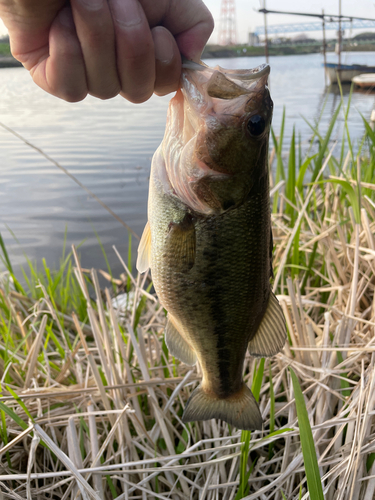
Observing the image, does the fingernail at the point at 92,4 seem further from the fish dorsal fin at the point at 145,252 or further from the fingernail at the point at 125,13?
A: the fish dorsal fin at the point at 145,252

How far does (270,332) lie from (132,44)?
4.28 ft

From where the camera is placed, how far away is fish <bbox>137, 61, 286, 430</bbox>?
5.19 feet

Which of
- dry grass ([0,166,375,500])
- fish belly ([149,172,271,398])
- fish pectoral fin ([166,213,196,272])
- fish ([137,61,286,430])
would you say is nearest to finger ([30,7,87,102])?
fish ([137,61,286,430])

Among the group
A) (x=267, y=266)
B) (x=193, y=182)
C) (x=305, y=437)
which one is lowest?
(x=305, y=437)

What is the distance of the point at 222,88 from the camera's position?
5.13ft

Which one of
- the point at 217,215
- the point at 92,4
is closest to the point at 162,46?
the point at 92,4

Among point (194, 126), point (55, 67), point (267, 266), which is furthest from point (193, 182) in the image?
point (55, 67)

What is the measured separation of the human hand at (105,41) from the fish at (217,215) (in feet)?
0.48

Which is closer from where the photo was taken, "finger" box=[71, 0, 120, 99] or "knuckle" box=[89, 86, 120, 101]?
"finger" box=[71, 0, 120, 99]

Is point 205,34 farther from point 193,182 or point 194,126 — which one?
point 193,182

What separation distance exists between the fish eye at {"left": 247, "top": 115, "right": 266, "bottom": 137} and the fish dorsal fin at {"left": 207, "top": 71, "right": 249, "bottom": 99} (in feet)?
0.36

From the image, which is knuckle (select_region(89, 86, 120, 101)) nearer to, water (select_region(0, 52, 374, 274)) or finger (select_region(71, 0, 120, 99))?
finger (select_region(71, 0, 120, 99))

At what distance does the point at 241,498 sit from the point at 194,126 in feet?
5.92

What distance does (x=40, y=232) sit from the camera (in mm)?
8523
